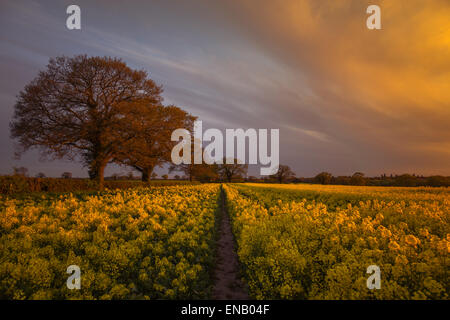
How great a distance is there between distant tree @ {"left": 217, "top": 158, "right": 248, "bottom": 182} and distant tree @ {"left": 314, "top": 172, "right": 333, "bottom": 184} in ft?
151

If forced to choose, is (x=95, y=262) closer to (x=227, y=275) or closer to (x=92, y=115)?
(x=227, y=275)

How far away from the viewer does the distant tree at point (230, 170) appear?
11469 centimetres

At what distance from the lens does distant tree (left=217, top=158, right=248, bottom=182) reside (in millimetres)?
114688

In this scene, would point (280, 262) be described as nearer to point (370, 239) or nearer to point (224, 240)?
point (370, 239)

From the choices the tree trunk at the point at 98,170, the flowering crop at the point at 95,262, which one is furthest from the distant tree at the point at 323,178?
the flowering crop at the point at 95,262

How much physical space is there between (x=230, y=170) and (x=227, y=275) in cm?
10782

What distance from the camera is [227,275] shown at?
275 inches

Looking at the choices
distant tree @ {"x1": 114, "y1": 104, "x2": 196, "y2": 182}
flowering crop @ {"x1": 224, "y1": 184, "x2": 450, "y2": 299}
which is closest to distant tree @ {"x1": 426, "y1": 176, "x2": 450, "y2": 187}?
flowering crop @ {"x1": 224, "y1": 184, "x2": 450, "y2": 299}

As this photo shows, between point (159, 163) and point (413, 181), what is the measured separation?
49.2 m

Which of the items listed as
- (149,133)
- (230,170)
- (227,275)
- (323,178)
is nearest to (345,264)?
(227,275)

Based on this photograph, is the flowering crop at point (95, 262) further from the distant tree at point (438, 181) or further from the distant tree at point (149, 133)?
the distant tree at point (438, 181)

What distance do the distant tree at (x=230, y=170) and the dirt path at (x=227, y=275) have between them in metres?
104

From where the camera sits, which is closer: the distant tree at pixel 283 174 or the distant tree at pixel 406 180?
the distant tree at pixel 406 180
